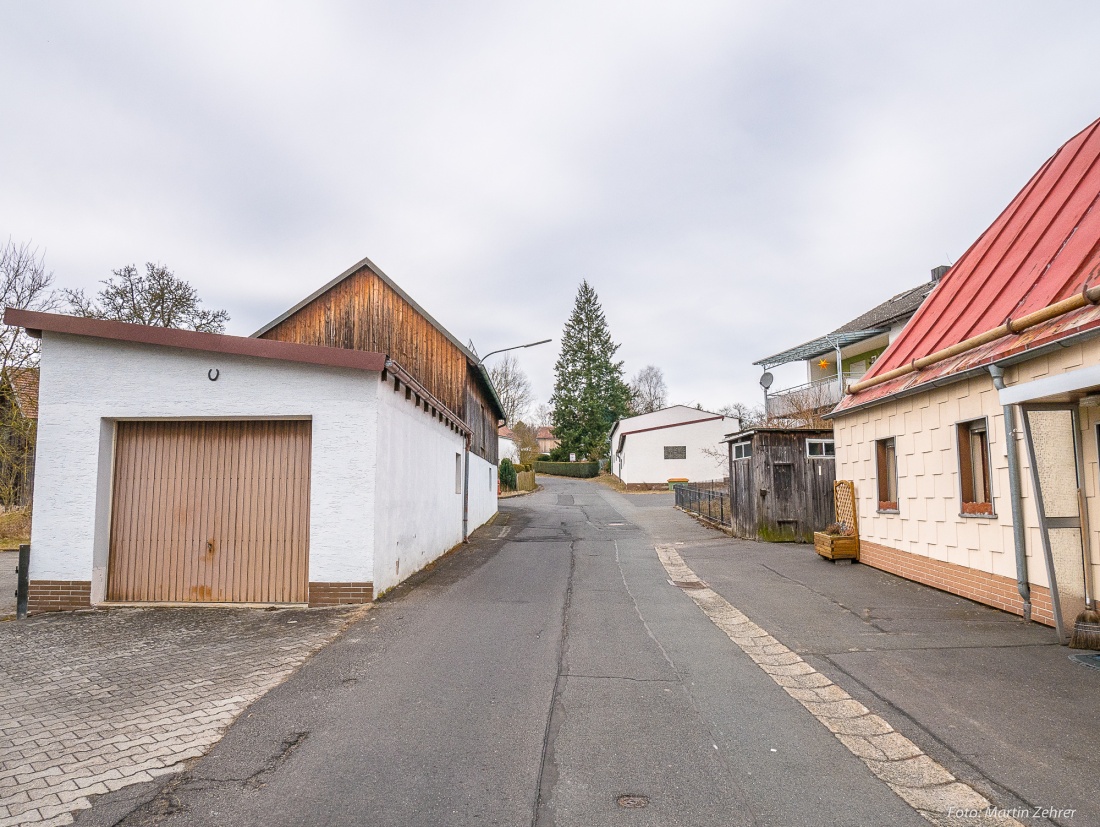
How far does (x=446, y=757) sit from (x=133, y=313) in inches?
1073

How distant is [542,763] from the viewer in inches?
154

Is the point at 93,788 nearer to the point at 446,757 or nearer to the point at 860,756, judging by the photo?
the point at 446,757

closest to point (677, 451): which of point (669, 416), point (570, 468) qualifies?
point (669, 416)

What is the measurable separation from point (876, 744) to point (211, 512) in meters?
7.90

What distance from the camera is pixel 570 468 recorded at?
2333 inches

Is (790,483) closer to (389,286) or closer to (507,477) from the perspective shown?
(389,286)

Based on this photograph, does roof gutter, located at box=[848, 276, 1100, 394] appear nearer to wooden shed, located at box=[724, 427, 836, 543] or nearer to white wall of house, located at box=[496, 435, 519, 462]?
A: wooden shed, located at box=[724, 427, 836, 543]

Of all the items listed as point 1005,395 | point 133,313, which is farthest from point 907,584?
point 133,313

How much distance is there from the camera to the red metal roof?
7.60 metres

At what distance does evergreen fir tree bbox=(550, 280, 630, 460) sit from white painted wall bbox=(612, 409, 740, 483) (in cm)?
1757

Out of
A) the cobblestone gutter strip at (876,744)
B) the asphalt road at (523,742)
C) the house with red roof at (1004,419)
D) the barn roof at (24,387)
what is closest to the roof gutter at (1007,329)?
the house with red roof at (1004,419)

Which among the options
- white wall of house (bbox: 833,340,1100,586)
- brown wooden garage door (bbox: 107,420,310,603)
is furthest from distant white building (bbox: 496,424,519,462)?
brown wooden garage door (bbox: 107,420,310,603)

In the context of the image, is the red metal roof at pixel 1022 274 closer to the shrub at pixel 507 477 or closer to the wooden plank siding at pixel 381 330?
the wooden plank siding at pixel 381 330

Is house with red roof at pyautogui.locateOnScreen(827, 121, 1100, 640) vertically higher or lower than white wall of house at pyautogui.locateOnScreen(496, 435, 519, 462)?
lower
